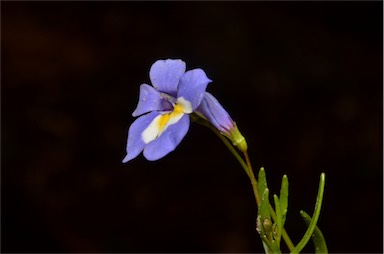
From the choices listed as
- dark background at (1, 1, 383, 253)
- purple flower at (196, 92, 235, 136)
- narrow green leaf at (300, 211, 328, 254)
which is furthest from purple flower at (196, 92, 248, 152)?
dark background at (1, 1, 383, 253)

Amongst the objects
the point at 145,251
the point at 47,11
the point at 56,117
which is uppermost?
the point at 47,11

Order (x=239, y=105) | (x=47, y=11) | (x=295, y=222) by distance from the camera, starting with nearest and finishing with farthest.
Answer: (x=295, y=222), (x=239, y=105), (x=47, y=11)

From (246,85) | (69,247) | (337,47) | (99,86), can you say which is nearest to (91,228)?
(69,247)

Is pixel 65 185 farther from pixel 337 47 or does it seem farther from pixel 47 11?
pixel 337 47

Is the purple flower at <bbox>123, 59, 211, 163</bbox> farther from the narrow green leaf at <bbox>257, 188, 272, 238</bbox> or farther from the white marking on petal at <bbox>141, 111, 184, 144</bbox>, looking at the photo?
the narrow green leaf at <bbox>257, 188, 272, 238</bbox>

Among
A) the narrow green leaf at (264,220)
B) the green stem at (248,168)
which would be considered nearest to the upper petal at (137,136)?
the green stem at (248,168)

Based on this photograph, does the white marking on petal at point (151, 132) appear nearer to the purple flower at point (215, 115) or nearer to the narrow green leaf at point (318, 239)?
the purple flower at point (215, 115)

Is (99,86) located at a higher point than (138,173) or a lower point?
higher
